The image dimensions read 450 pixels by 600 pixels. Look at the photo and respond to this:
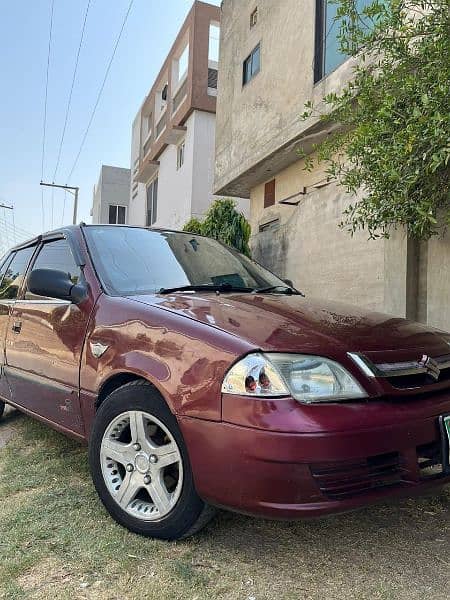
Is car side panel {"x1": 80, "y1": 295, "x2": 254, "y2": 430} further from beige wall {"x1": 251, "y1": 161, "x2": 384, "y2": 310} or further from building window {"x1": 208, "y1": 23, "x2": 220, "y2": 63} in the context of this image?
building window {"x1": 208, "y1": 23, "x2": 220, "y2": 63}

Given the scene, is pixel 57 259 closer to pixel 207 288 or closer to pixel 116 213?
pixel 207 288

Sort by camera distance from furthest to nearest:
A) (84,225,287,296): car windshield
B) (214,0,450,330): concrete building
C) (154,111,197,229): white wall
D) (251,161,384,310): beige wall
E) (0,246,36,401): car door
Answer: (154,111,197,229): white wall, (251,161,384,310): beige wall, (214,0,450,330): concrete building, (0,246,36,401): car door, (84,225,287,296): car windshield

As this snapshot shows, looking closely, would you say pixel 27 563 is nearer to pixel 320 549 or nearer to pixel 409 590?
pixel 320 549

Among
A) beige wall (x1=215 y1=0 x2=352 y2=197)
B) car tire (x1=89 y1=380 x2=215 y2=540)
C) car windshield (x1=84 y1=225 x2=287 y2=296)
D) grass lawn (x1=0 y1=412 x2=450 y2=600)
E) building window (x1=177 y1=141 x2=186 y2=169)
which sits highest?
building window (x1=177 y1=141 x2=186 y2=169)

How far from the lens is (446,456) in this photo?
220 centimetres

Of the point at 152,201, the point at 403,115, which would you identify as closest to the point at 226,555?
the point at 403,115

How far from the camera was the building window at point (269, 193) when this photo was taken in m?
10.2

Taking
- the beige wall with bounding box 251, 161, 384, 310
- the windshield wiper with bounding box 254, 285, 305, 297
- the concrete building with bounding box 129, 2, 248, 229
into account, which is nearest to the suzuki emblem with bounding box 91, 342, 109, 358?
the windshield wiper with bounding box 254, 285, 305, 297

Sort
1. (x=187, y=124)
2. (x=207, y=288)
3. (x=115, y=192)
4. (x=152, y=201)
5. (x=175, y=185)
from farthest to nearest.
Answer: (x=115, y=192), (x=152, y=201), (x=175, y=185), (x=187, y=124), (x=207, y=288)

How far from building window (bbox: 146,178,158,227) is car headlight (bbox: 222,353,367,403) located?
20.9 meters

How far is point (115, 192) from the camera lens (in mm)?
32844

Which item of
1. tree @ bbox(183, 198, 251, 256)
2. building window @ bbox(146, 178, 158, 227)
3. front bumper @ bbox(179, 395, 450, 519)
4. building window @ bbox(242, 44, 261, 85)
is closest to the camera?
front bumper @ bbox(179, 395, 450, 519)

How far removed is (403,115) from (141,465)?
126 inches

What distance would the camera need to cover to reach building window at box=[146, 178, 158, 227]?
2273cm
